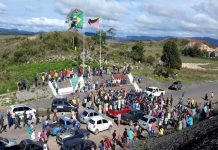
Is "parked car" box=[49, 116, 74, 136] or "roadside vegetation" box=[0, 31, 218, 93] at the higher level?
"roadside vegetation" box=[0, 31, 218, 93]

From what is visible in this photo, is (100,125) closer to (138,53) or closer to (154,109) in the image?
(154,109)

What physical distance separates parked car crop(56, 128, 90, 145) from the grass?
1615cm

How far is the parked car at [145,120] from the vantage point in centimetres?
3303

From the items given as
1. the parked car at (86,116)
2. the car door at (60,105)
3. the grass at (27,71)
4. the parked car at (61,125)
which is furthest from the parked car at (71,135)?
the grass at (27,71)

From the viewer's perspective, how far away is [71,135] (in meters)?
28.1

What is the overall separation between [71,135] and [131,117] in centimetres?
806

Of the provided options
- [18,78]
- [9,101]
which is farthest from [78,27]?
[9,101]

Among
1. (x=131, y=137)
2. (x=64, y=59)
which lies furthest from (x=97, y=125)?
(x=64, y=59)

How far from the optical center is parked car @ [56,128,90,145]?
1091 inches

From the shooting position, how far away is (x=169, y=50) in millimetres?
72188

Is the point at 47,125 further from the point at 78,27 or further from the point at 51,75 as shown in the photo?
the point at 78,27

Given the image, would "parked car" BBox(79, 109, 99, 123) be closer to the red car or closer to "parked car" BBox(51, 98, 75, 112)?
the red car

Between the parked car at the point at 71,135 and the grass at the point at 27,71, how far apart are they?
16.1 m

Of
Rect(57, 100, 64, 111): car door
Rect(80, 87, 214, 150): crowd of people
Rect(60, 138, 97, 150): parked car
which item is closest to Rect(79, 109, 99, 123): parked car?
Rect(57, 100, 64, 111): car door
